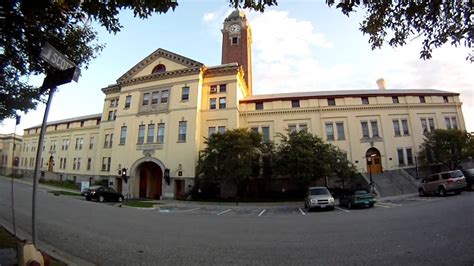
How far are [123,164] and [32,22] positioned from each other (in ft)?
105

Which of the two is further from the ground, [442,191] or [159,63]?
[159,63]

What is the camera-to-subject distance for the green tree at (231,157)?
2575 cm

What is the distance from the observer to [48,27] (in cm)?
629

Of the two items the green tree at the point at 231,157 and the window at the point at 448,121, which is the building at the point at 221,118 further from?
the green tree at the point at 231,157

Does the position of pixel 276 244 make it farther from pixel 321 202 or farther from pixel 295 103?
pixel 295 103

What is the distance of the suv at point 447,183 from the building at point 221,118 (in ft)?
33.6

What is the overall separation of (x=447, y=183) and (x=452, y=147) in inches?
445

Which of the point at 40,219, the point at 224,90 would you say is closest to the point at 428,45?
the point at 40,219

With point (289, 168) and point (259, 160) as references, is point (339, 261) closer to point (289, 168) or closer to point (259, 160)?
point (289, 168)

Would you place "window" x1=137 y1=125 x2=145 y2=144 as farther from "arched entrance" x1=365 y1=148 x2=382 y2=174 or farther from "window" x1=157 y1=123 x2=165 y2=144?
"arched entrance" x1=365 y1=148 x2=382 y2=174

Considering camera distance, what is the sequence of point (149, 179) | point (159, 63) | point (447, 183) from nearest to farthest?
1. point (447, 183)
2. point (149, 179)
3. point (159, 63)

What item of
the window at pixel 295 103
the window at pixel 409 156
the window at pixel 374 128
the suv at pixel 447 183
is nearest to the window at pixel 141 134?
the window at pixel 295 103

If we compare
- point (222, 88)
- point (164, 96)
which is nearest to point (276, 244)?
point (222, 88)

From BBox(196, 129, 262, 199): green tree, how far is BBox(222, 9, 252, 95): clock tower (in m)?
20.5
